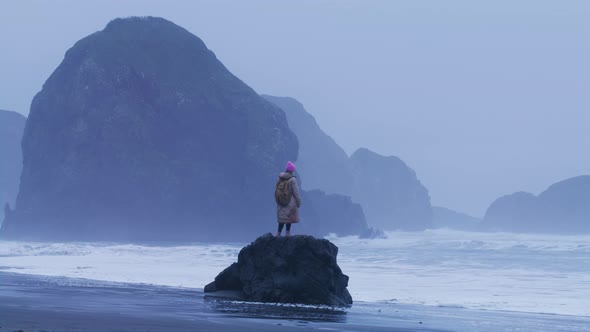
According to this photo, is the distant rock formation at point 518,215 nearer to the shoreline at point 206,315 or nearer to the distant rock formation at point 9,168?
the distant rock formation at point 9,168

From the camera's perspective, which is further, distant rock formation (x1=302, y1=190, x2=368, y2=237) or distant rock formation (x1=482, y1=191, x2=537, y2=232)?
distant rock formation (x1=482, y1=191, x2=537, y2=232)

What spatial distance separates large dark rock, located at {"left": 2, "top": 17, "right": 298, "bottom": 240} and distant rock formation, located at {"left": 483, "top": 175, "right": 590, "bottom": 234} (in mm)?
68136

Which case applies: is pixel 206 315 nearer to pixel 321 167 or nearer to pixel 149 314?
pixel 149 314

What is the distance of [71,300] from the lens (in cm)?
1600

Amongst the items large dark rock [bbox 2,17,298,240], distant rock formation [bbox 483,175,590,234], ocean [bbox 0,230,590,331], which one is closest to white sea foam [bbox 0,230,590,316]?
ocean [bbox 0,230,590,331]

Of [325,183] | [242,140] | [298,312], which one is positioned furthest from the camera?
[325,183]

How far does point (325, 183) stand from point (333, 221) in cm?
5810

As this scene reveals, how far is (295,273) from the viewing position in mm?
17344

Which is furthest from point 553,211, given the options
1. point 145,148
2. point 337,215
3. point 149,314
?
point 149,314

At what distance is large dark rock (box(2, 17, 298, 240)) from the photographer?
336ft

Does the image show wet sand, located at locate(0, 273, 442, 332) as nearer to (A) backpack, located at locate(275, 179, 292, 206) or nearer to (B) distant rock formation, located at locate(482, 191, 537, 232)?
(A) backpack, located at locate(275, 179, 292, 206)

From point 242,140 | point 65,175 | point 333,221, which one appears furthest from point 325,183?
point 65,175

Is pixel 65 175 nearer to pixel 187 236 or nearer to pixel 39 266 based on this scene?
pixel 187 236

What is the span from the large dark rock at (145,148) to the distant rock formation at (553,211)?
224ft
